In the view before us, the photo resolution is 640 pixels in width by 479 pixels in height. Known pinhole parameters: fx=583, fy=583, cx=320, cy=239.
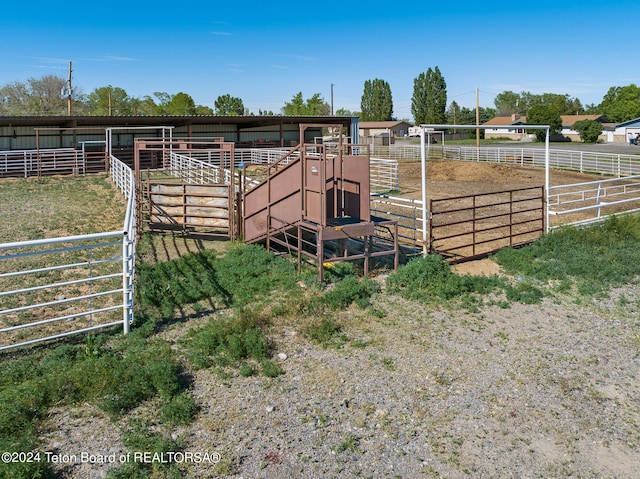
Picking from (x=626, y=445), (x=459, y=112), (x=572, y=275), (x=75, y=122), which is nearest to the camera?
(x=626, y=445)

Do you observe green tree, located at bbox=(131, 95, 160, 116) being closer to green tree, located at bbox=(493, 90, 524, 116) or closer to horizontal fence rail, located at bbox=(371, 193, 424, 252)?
horizontal fence rail, located at bbox=(371, 193, 424, 252)

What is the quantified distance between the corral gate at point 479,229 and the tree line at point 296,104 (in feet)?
152

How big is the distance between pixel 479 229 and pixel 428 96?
87984 millimetres

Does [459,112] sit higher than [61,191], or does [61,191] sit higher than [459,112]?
[459,112]

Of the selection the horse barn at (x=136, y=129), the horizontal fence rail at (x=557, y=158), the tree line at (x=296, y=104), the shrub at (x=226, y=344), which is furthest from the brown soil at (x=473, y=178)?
the tree line at (x=296, y=104)

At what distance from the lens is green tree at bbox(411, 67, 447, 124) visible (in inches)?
3775

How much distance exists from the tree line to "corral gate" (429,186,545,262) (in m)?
46.2

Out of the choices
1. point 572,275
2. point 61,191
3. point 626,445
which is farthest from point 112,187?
point 626,445

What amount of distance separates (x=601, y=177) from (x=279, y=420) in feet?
84.7

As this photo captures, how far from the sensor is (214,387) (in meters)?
5.96

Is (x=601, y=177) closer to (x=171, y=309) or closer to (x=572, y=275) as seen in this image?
(x=572, y=275)

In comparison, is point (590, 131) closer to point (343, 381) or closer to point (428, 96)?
point (428, 96)

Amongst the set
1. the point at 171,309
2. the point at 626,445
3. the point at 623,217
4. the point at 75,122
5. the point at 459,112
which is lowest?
the point at 626,445

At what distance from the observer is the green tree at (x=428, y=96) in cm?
9588
